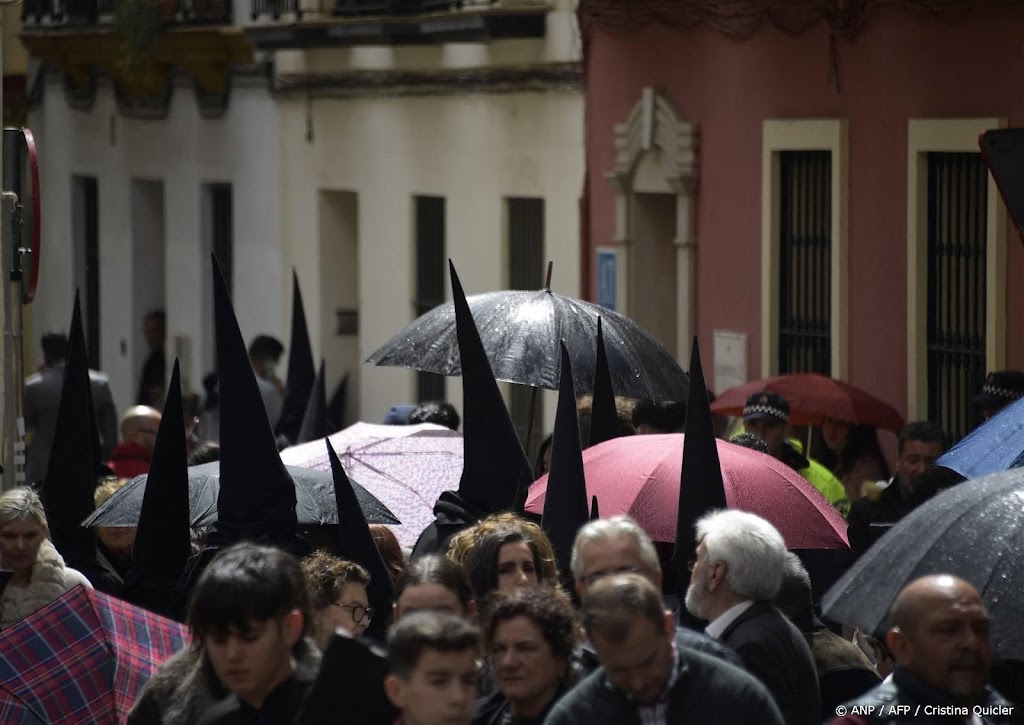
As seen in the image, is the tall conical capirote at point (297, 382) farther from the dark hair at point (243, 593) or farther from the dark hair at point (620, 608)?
the dark hair at point (620, 608)

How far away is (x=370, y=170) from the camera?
20609mm

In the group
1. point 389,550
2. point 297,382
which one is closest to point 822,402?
point 297,382

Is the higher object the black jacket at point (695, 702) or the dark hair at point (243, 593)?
the dark hair at point (243, 593)

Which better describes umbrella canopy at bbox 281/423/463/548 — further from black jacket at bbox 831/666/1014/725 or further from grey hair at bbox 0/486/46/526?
black jacket at bbox 831/666/1014/725

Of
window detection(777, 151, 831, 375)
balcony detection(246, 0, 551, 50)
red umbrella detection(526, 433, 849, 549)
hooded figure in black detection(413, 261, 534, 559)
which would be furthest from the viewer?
balcony detection(246, 0, 551, 50)

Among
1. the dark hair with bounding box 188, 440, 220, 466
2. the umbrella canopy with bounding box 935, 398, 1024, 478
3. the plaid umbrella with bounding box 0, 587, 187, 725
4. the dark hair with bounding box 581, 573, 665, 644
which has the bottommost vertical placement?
the plaid umbrella with bounding box 0, 587, 187, 725

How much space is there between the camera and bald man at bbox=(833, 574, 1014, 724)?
5.19m

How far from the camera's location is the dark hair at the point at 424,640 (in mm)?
5215

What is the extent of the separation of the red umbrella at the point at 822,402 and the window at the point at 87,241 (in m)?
15.4

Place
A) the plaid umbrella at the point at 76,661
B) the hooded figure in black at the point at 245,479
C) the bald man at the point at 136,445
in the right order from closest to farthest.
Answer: the plaid umbrella at the point at 76,661
the hooded figure in black at the point at 245,479
the bald man at the point at 136,445

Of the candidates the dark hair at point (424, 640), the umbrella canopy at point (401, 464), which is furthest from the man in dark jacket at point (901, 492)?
the dark hair at point (424, 640)

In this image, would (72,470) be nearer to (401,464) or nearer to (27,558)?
(27,558)

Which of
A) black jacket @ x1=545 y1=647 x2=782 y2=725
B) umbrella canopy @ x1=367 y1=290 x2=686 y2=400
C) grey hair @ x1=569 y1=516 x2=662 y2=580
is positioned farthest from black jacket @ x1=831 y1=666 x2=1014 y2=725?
umbrella canopy @ x1=367 y1=290 x2=686 y2=400

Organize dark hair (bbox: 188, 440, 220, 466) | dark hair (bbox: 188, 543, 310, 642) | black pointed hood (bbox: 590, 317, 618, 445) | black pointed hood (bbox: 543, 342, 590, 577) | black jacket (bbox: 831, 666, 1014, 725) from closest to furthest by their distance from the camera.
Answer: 1. black jacket (bbox: 831, 666, 1014, 725)
2. dark hair (bbox: 188, 543, 310, 642)
3. black pointed hood (bbox: 543, 342, 590, 577)
4. black pointed hood (bbox: 590, 317, 618, 445)
5. dark hair (bbox: 188, 440, 220, 466)
